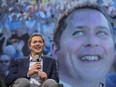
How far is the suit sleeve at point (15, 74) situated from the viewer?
2320 millimetres

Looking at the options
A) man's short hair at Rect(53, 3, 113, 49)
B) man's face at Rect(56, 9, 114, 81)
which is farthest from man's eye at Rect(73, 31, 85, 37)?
man's short hair at Rect(53, 3, 113, 49)

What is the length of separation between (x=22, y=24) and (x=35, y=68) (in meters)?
0.67

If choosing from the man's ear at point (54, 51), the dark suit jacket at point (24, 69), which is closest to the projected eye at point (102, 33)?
the man's ear at point (54, 51)

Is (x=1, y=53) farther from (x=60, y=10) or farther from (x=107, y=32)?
(x=107, y=32)

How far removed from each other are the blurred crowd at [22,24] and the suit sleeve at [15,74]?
318 millimetres

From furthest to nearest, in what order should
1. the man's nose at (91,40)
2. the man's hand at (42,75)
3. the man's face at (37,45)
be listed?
1. the man's nose at (91,40)
2. the man's face at (37,45)
3. the man's hand at (42,75)

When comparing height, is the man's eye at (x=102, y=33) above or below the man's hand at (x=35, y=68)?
above

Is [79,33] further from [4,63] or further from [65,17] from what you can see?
[4,63]

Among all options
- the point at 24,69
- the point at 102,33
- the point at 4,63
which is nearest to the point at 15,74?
the point at 24,69

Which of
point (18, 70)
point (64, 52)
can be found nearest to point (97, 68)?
point (64, 52)

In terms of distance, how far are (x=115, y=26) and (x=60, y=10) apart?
542 millimetres

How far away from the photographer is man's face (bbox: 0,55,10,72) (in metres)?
2.77

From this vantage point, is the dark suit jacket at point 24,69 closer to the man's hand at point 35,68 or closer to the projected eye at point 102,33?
the man's hand at point 35,68

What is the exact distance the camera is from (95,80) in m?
2.80
